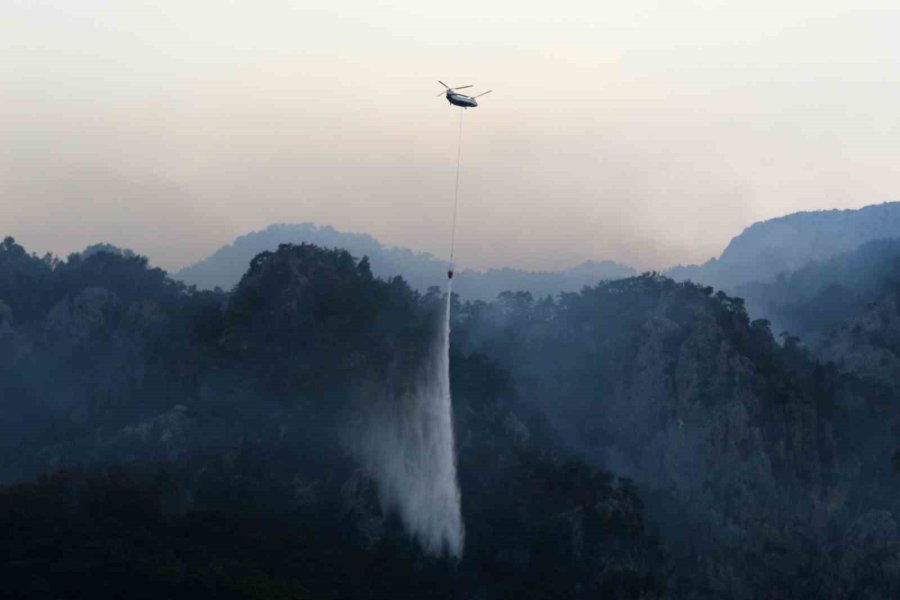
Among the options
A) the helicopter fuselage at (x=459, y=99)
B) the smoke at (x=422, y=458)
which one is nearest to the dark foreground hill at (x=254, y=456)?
the smoke at (x=422, y=458)

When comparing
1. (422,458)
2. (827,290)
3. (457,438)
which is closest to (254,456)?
(422,458)

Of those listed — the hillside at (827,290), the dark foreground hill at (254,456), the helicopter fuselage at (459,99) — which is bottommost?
the dark foreground hill at (254,456)

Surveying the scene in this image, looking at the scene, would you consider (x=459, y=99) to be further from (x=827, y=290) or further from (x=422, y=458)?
(x=827, y=290)

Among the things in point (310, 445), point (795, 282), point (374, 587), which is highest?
point (795, 282)

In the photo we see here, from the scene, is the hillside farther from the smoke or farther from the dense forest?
the smoke

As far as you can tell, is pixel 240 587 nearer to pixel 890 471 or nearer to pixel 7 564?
pixel 7 564

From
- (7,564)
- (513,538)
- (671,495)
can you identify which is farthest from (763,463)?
(7,564)

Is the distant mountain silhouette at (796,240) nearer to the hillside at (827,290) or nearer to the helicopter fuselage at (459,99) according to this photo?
the hillside at (827,290)

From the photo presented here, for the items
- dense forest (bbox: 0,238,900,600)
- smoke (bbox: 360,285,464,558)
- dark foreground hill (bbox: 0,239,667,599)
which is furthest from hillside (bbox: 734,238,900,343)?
smoke (bbox: 360,285,464,558)
